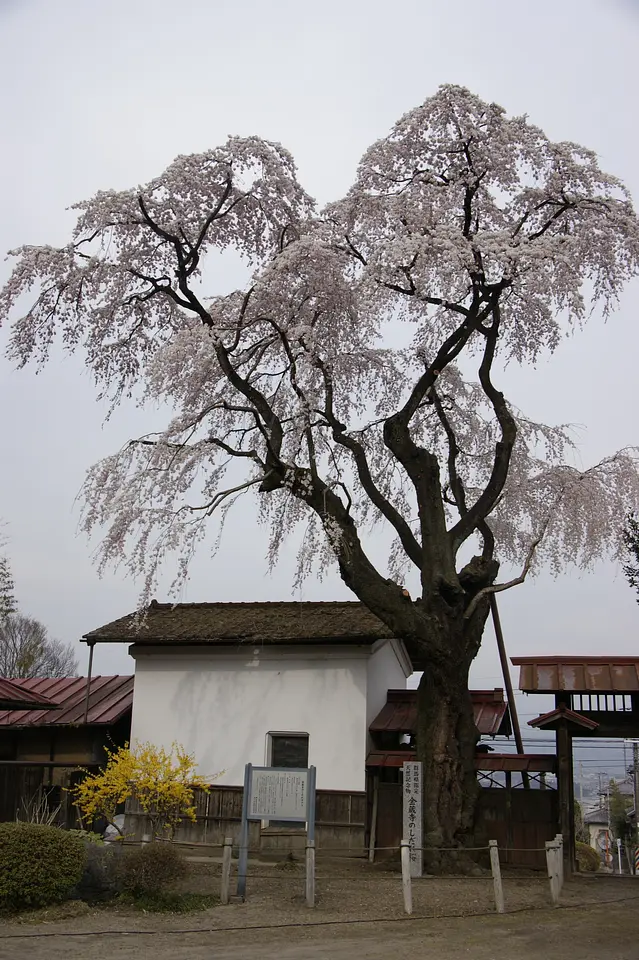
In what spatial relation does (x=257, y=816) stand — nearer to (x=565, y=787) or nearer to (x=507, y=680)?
(x=565, y=787)

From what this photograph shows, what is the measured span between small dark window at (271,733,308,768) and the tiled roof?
1.95 metres

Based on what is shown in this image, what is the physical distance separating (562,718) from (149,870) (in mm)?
7768

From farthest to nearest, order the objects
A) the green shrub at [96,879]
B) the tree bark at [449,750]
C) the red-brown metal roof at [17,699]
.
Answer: the red-brown metal roof at [17,699], the tree bark at [449,750], the green shrub at [96,879]

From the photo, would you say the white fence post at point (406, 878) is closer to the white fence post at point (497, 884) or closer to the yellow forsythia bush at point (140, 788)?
the white fence post at point (497, 884)

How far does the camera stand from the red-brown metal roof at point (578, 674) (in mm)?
15422

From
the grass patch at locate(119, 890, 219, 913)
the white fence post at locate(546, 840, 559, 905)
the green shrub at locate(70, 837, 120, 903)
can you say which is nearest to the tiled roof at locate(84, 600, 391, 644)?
the white fence post at locate(546, 840, 559, 905)

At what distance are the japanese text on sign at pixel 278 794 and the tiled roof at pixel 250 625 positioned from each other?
505cm

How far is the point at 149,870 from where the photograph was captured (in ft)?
36.2

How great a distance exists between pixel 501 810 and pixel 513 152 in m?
11.8

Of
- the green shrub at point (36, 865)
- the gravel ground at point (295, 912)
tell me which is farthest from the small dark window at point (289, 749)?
the green shrub at point (36, 865)

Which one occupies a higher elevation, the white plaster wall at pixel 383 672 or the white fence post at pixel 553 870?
the white plaster wall at pixel 383 672

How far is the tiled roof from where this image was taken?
1756 centimetres

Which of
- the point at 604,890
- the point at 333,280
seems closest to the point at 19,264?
the point at 333,280

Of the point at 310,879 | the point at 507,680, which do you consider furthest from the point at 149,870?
the point at 507,680
